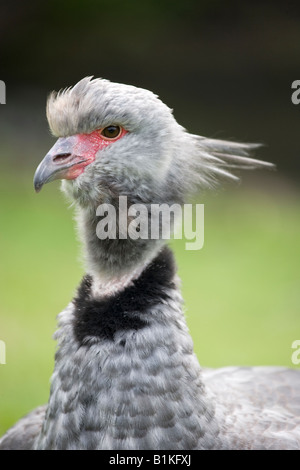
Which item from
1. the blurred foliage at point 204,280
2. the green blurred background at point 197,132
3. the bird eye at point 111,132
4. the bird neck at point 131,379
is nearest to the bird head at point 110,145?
the bird eye at point 111,132

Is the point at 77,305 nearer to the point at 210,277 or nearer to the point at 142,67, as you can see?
the point at 210,277

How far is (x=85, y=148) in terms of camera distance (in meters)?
1.62

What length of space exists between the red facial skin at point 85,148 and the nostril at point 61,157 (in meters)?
0.01

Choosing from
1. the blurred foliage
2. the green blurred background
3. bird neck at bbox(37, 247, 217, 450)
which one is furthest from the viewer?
the green blurred background

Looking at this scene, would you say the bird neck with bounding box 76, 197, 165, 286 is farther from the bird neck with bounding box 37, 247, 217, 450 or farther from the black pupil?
the black pupil

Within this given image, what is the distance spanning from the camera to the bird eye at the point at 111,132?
1.63 metres

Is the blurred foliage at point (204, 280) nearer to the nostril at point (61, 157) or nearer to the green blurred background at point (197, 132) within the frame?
the green blurred background at point (197, 132)

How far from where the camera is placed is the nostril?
1.61 metres

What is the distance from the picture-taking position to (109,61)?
6.04m

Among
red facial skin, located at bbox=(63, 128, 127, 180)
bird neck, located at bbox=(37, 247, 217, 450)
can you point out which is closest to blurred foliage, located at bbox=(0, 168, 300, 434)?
bird neck, located at bbox=(37, 247, 217, 450)

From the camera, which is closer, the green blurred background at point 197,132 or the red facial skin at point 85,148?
the red facial skin at point 85,148

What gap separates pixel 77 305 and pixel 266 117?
14.8 feet

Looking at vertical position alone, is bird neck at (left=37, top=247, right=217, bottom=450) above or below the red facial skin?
below

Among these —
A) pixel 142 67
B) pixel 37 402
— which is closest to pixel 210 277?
pixel 37 402
